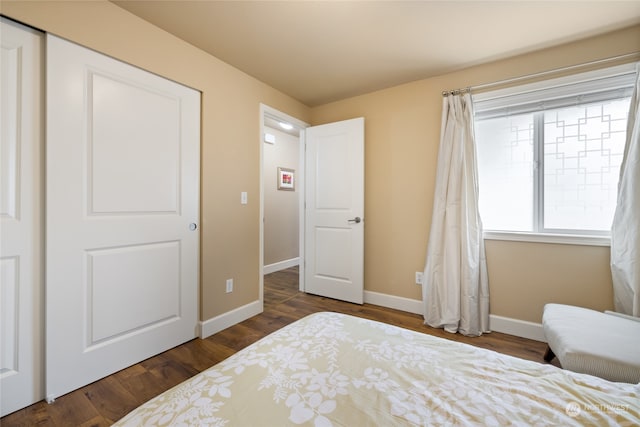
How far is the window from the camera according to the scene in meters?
2.09

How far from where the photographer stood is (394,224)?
117 inches

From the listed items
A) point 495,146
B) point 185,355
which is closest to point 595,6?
point 495,146

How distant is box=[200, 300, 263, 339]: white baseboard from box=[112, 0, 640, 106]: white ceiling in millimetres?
2300

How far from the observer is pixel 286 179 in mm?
4848

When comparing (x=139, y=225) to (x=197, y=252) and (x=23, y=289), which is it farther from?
(x=23, y=289)

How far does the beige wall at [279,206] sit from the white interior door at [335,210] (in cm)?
121

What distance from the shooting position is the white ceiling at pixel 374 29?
1.75 m

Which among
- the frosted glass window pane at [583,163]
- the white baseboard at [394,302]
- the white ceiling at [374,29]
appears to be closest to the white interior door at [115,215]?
the white ceiling at [374,29]

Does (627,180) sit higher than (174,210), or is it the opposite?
(627,180)

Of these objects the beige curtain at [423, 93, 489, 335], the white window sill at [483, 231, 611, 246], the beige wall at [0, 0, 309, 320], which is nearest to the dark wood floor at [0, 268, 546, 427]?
the beige curtain at [423, 93, 489, 335]

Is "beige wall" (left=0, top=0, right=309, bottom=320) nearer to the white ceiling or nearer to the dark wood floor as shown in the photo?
the white ceiling

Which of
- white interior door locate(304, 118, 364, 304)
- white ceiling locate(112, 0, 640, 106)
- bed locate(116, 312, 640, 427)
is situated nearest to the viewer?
bed locate(116, 312, 640, 427)

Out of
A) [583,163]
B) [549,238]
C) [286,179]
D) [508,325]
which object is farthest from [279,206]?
[583,163]

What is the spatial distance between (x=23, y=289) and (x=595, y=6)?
12.5 feet
